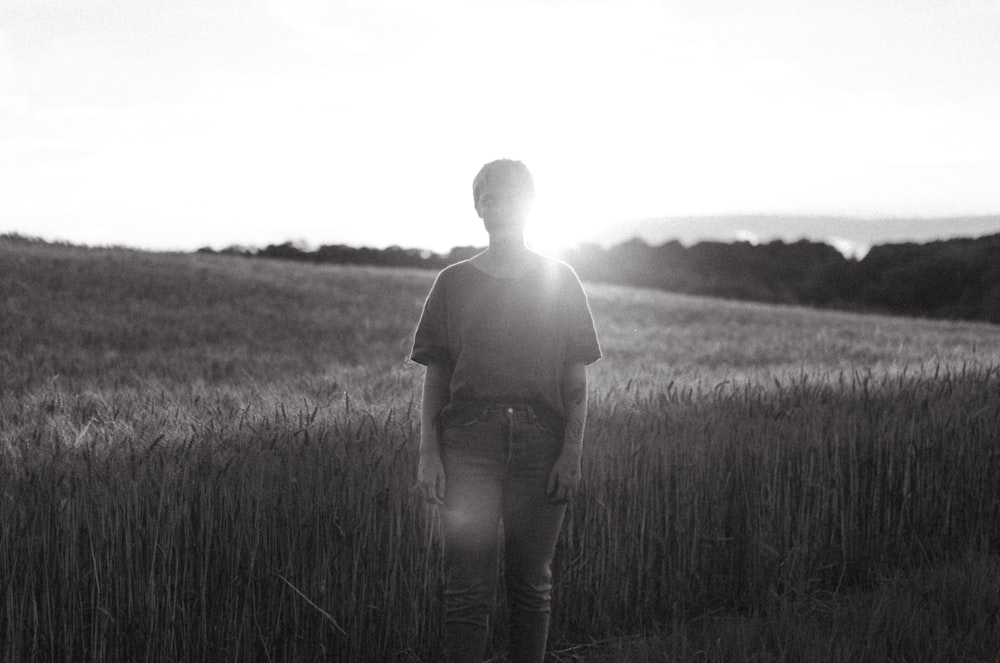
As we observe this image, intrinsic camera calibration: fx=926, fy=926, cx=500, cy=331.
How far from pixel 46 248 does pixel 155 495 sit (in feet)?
77.2

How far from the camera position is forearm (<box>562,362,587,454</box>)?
121 inches

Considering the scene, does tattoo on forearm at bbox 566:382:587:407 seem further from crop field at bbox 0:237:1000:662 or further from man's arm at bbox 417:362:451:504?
crop field at bbox 0:237:1000:662

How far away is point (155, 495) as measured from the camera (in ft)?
11.9

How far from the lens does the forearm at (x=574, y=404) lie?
3064 mm

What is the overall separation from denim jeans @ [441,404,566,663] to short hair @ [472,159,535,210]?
704mm

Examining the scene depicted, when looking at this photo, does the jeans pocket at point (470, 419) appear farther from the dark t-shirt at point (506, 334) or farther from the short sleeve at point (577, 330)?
the short sleeve at point (577, 330)

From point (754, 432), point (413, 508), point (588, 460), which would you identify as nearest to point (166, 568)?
point (413, 508)

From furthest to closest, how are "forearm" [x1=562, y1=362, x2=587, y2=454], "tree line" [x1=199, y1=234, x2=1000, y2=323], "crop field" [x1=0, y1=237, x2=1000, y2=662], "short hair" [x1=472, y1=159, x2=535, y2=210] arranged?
1. "tree line" [x1=199, y1=234, x2=1000, y2=323]
2. "crop field" [x1=0, y1=237, x2=1000, y2=662]
3. "forearm" [x1=562, y1=362, x2=587, y2=454]
4. "short hair" [x1=472, y1=159, x2=535, y2=210]

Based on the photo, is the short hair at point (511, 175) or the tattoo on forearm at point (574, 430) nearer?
the short hair at point (511, 175)

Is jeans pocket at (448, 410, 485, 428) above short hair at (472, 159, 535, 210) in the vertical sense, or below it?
below

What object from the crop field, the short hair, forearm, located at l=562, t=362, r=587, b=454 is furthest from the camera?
the crop field

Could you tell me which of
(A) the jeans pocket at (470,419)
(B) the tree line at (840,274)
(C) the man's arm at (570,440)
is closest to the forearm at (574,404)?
(C) the man's arm at (570,440)

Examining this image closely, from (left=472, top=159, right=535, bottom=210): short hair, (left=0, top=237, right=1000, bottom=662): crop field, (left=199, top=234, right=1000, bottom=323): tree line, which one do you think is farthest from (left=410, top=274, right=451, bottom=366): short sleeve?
(left=199, top=234, right=1000, bottom=323): tree line

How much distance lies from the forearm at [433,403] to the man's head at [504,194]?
1.70ft
